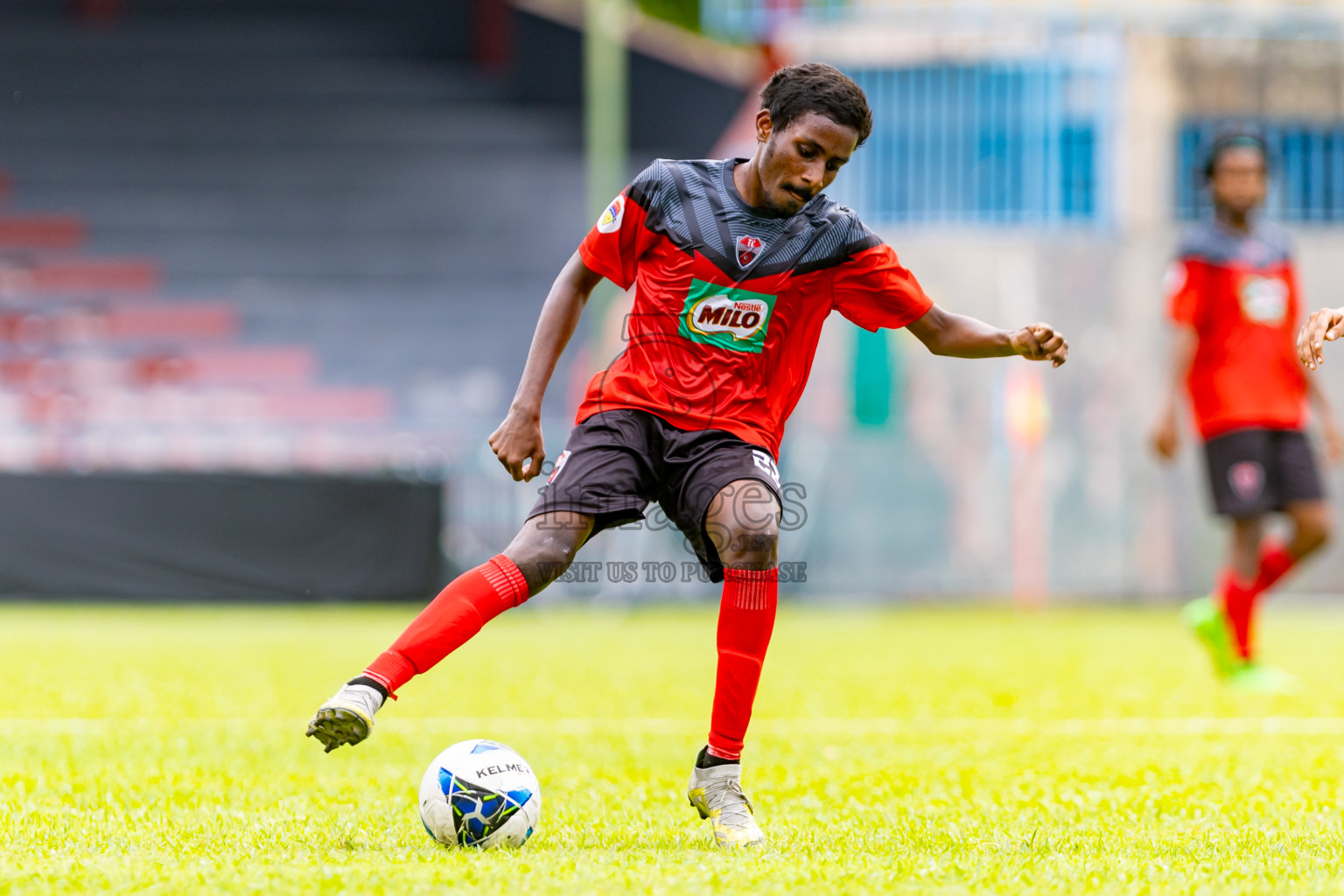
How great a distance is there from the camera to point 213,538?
1348 cm

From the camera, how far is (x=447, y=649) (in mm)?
3359

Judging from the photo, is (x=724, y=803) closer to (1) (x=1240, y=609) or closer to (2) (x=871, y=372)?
(1) (x=1240, y=609)

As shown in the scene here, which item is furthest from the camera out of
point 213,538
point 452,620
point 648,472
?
point 213,538

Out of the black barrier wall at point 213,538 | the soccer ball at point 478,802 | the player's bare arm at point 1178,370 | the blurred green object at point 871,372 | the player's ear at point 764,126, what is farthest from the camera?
the blurred green object at point 871,372

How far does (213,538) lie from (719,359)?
10.7m

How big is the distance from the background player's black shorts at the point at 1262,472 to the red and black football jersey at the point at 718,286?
4.02 m

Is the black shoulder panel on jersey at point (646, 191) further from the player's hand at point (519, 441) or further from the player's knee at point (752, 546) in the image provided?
the player's knee at point (752, 546)

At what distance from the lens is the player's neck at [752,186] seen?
373cm

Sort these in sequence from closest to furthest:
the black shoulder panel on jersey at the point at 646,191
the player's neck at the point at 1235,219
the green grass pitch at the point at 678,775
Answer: the green grass pitch at the point at 678,775
the black shoulder panel on jersey at the point at 646,191
the player's neck at the point at 1235,219

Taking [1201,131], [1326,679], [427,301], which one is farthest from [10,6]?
[1326,679]

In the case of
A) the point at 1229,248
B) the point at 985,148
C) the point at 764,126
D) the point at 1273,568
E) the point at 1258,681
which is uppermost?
the point at 985,148

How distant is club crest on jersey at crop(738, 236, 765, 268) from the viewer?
12.1 ft

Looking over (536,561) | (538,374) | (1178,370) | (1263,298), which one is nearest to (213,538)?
(1178,370)

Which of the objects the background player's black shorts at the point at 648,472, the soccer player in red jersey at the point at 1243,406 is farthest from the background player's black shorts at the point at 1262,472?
Result: the background player's black shorts at the point at 648,472
